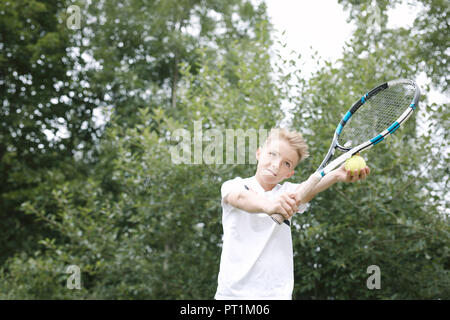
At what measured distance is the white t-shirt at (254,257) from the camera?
2.25 meters

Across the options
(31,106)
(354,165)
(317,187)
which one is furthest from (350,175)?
(31,106)

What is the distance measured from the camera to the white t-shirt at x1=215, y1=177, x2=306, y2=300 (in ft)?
7.39

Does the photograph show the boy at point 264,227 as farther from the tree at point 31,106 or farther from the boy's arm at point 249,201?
the tree at point 31,106

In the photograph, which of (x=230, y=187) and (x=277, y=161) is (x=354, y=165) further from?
(x=230, y=187)

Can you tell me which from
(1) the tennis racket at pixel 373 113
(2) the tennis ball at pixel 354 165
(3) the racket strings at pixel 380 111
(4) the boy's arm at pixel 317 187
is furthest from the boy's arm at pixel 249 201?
(3) the racket strings at pixel 380 111

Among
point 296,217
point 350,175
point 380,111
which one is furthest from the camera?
point 296,217

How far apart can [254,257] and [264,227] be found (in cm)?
16

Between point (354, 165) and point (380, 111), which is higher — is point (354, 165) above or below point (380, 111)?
below

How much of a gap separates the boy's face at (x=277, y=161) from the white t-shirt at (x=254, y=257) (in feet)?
0.29

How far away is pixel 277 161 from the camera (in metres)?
2.43

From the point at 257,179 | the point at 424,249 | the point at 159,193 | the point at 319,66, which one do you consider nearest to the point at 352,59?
the point at 319,66

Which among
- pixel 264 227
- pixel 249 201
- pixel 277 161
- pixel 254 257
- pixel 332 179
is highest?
pixel 277 161

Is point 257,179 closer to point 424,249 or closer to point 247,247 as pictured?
point 247,247

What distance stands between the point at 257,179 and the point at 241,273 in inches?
20.1
